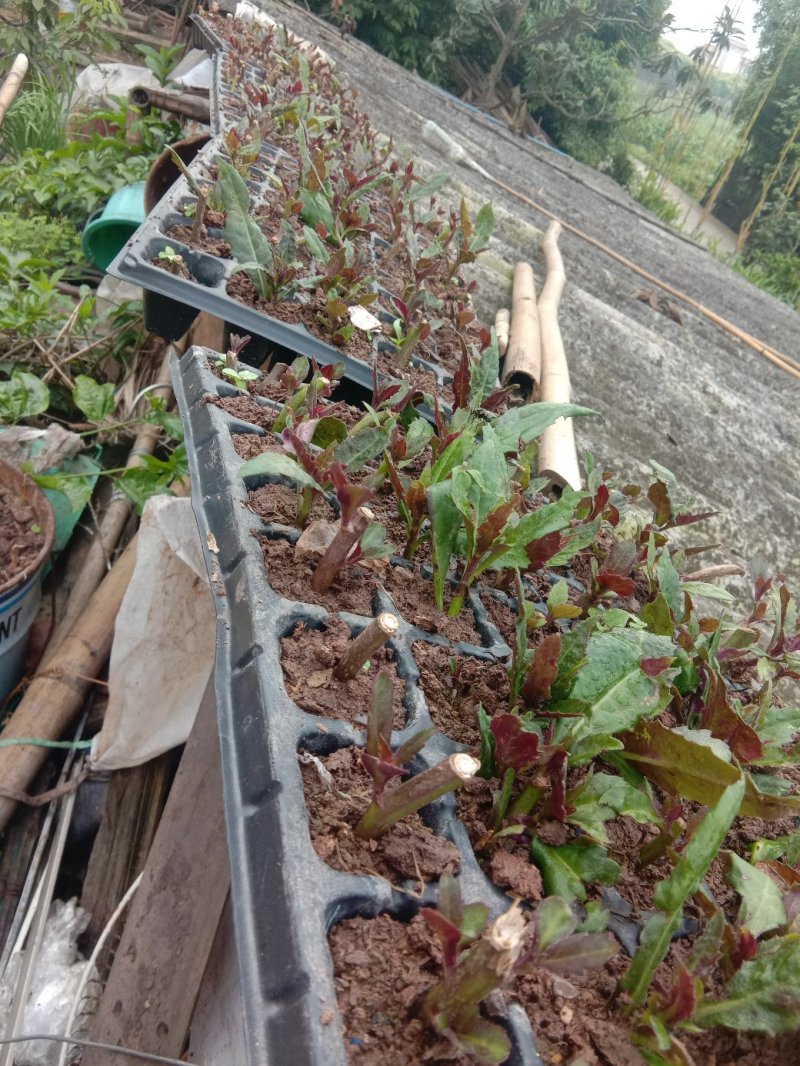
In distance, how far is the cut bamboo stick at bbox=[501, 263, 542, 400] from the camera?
221cm

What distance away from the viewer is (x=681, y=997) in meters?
0.64

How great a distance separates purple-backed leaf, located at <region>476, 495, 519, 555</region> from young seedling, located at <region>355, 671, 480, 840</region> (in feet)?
1.25

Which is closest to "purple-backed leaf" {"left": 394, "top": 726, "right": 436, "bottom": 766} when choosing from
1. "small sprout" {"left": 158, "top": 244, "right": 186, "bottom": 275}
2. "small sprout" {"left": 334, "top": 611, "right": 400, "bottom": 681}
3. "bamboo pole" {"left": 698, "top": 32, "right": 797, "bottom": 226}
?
"small sprout" {"left": 334, "top": 611, "right": 400, "bottom": 681}

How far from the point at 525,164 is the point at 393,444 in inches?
293

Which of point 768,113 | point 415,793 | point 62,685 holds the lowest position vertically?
point 62,685

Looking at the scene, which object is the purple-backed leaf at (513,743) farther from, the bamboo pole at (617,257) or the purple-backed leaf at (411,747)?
the bamboo pole at (617,257)

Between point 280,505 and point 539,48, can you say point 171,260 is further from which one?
point 539,48

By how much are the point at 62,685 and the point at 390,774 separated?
141 centimetres

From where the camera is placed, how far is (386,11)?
11.4 m

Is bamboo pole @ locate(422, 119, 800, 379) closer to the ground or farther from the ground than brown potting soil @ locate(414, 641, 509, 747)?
farther from the ground

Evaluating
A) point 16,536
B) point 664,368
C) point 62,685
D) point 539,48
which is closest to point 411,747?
point 62,685

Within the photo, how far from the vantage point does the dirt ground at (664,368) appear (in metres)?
2.41

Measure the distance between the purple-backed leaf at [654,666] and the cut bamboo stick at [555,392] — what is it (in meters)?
0.44

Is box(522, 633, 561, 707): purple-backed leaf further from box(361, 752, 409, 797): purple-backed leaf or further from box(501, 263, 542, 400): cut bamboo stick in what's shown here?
box(501, 263, 542, 400): cut bamboo stick
